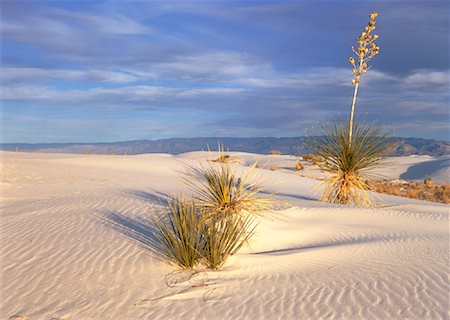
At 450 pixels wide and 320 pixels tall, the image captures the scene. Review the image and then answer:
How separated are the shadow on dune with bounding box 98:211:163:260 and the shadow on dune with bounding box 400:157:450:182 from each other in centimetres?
2448

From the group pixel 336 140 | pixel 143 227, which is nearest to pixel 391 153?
pixel 336 140

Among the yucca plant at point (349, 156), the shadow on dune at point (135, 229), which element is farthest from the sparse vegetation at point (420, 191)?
the shadow on dune at point (135, 229)

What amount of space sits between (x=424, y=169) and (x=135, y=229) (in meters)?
27.8

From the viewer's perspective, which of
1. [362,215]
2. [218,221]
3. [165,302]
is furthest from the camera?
[362,215]

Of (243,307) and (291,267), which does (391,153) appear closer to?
(291,267)

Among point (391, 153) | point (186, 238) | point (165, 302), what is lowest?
point (165, 302)

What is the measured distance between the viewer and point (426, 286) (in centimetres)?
580

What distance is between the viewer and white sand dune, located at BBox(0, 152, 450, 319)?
17.7 ft

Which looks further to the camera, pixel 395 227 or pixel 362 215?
pixel 362 215

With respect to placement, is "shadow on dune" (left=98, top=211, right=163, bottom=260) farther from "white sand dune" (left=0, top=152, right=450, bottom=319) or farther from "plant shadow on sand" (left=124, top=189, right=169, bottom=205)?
"plant shadow on sand" (left=124, top=189, right=169, bottom=205)

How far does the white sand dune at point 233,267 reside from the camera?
540 centimetres

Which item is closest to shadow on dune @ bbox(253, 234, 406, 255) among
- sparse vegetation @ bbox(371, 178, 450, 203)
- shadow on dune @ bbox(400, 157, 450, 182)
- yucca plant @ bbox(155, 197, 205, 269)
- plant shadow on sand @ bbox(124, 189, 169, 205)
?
yucca plant @ bbox(155, 197, 205, 269)

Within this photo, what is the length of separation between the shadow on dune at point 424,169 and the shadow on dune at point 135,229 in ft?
80.3

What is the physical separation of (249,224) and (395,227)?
3.27m
